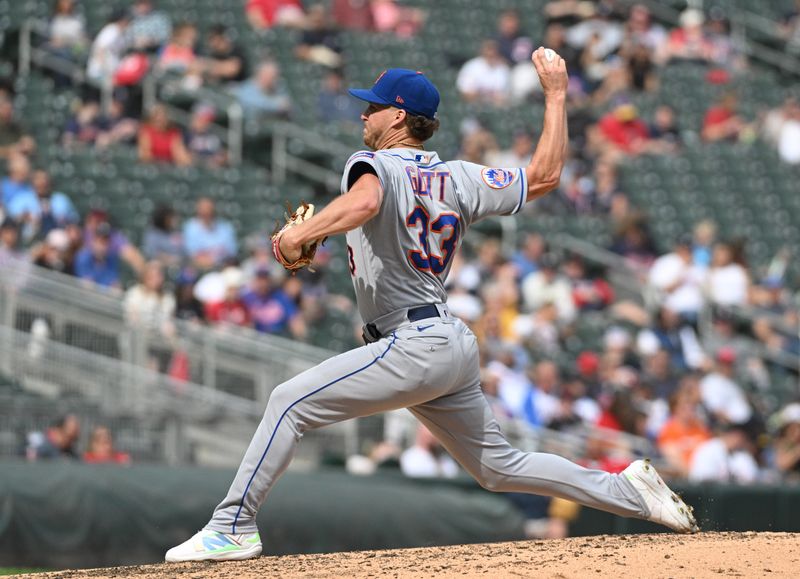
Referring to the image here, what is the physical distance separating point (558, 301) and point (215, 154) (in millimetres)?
3569

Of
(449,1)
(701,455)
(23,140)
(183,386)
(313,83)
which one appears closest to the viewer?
(183,386)

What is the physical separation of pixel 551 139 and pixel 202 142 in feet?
29.0

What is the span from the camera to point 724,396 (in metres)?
12.3

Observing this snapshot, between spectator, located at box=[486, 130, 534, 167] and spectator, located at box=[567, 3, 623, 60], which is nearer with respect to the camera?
spectator, located at box=[486, 130, 534, 167]

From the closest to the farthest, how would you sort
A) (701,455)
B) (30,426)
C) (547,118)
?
1. (547,118)
2. (30,426)
3. (701,455)

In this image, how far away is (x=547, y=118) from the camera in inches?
203

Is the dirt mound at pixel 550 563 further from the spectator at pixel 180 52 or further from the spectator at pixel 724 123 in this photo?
the spectator at pixel 724 123

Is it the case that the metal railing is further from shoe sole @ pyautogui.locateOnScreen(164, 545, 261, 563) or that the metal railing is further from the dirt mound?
shoe sole @ pyautogui.locateOnScreen(164, 545, 261, 563)

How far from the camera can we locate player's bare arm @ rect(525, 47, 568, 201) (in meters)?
5.09

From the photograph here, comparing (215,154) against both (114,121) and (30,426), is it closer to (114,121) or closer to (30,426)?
(114,121)

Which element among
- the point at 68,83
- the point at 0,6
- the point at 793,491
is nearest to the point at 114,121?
the point at 68,83

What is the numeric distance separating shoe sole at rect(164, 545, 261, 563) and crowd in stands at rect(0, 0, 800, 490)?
5.34 metres

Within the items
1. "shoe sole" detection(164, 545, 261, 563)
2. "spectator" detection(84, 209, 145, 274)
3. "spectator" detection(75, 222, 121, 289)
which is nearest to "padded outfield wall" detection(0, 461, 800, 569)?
"spectator" detection(75, 222, 121, 289)

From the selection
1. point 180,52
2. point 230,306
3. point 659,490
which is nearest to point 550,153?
point 659,490
